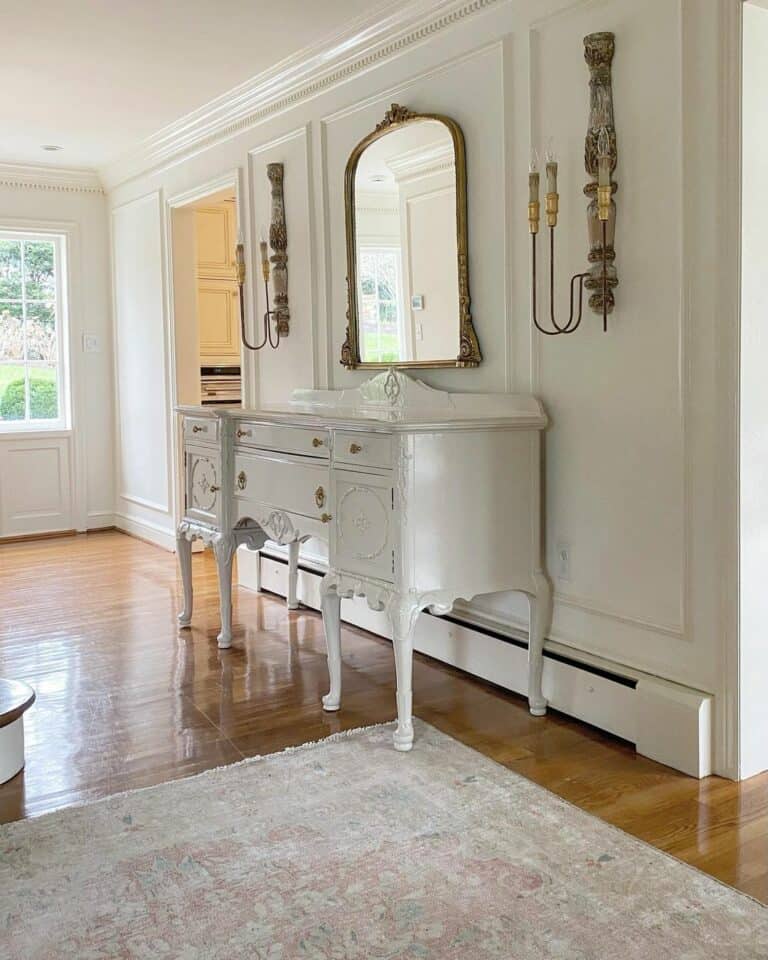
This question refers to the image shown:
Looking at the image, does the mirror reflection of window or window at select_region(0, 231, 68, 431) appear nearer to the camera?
the mirror reflection of window

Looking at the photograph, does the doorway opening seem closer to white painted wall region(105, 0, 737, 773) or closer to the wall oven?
the wall oven

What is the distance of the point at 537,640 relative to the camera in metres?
3.18

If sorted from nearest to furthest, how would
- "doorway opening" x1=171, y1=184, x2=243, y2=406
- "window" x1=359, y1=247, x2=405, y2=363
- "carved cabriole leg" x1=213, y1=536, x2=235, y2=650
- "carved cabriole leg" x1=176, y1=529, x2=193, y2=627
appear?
"window" x1=359, y1=247, x2=405, y2=363
"carved cabriole leg" x1=213, y1=536, x2=235, y2=650
"carved cabriole leg" x1=176, y1=529, x2=193, y2=627
"doorway opening" x1=171, y1=184, x2=243, y2=406

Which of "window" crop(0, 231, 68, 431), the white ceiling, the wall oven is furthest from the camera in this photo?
"window" crop(0, 231, 68, 431)

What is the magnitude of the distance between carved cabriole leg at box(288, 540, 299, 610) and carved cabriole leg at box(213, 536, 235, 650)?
573mm

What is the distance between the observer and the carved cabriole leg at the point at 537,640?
317 cm

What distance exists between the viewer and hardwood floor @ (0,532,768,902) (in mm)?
2482

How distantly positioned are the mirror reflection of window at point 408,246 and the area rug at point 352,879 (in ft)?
5.48

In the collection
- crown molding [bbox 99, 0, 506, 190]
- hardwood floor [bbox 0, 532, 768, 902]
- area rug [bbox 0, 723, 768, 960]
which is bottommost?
area rug [bbox 0, 723, 768, 960]

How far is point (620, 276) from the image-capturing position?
2904mm

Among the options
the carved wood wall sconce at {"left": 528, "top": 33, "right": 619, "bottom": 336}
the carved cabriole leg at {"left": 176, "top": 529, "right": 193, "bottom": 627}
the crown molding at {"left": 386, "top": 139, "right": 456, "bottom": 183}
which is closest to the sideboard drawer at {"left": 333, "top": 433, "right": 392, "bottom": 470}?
the carved wood wall sconce at {"left": 528, "top": 33, "right": 619, "bottom": 336}

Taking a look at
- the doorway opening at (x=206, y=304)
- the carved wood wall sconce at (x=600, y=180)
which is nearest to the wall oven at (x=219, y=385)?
the doorway opening at (x=206, y=304)

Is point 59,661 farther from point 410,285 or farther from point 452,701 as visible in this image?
point 410,285

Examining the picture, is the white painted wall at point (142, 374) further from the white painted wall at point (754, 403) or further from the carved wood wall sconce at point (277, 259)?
the white painted wall at point (754, 403)
